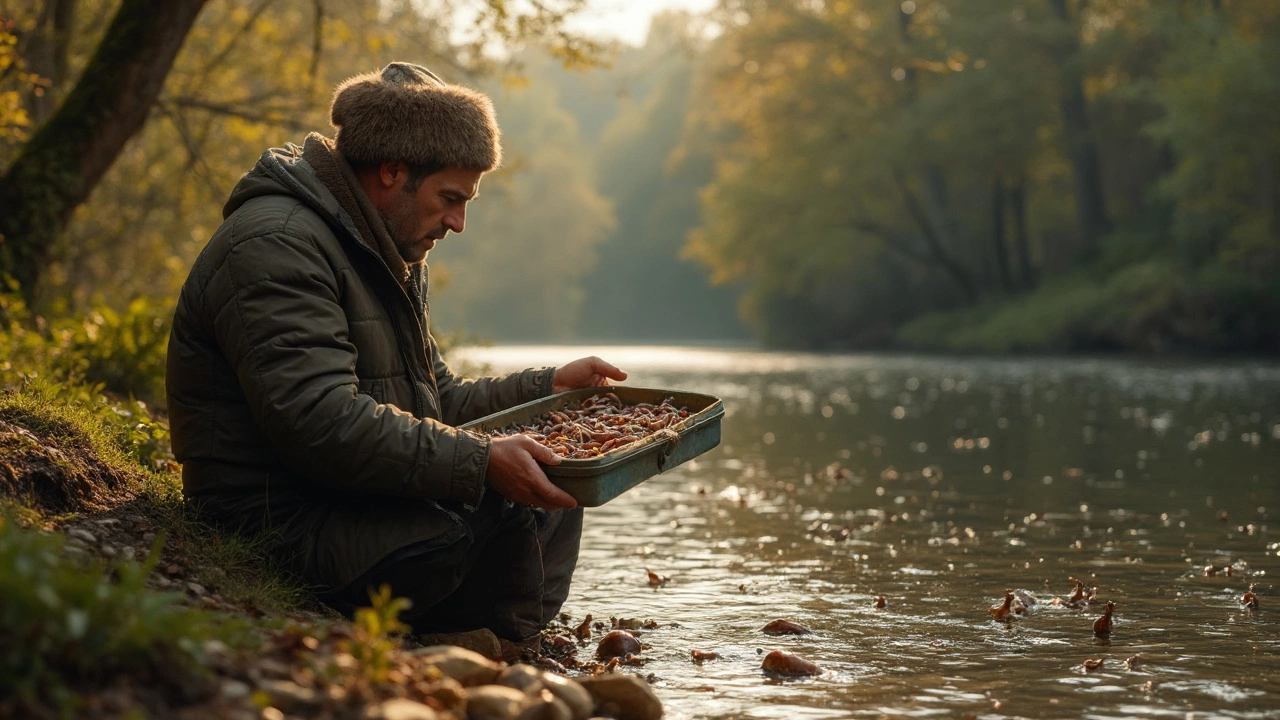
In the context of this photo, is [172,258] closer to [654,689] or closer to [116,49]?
[116,49]

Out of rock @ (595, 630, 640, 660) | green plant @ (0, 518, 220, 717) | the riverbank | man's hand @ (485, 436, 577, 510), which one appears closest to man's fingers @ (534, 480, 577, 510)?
man's hand @ (485, 436, 577, 510)

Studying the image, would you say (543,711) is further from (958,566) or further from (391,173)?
(958,566)

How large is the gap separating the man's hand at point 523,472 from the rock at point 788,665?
3.24 ft

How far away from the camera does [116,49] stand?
9297 millimetres

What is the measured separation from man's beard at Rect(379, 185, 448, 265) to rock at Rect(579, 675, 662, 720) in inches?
69.0

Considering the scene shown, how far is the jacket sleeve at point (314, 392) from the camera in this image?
13.7ft

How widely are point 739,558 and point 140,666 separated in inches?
184

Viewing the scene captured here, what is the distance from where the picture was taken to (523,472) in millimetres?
4312

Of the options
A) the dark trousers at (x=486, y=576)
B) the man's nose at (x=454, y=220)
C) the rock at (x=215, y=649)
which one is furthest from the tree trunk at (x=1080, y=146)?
the rock at (x=215, y=649)

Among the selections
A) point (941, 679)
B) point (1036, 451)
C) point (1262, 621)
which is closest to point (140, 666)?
point (941, 679)

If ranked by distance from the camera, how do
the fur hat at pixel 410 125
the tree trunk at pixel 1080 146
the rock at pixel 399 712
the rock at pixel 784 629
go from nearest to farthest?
1. the rock at pixel 399 712
2. the fur hat at pixel 410 125
3. the rock at pixel 784 629
4. the tree trunk at pixel 1080 146

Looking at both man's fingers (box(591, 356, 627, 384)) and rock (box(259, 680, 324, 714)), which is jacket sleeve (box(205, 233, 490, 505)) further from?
man's fingers (box(591, 356, 627, 384))

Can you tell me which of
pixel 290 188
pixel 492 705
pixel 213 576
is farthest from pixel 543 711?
pixel 290 188

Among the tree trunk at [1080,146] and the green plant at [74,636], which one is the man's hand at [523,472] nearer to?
the green plant at [74,636]
